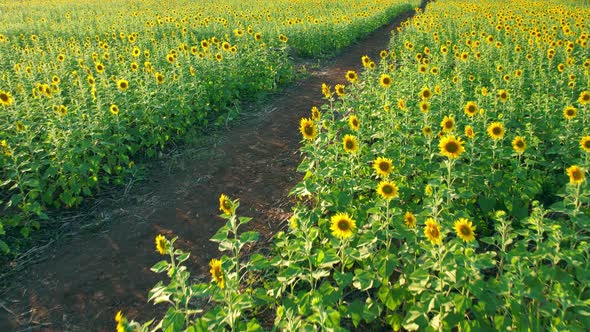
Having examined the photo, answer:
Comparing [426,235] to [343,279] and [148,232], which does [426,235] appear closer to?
[343,279]

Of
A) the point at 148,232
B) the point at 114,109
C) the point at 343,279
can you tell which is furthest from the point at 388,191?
the point at 114,109

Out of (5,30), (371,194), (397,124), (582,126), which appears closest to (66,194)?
(371,194)

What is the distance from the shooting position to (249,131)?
7.56 metres

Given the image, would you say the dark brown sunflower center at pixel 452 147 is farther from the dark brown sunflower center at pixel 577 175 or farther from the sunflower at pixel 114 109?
the sunflower at pixel 114 109

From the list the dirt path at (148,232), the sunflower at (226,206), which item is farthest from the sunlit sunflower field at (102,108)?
the sunflower at (226,206)

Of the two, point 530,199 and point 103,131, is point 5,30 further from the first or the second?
point 530,199

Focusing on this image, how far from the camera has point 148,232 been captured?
472cm

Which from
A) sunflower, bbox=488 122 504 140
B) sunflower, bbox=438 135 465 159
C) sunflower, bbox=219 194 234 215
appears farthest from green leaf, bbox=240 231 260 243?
sunflower, bbox=488 122 504 140

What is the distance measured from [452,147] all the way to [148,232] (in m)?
3.52

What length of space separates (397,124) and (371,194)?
1043 mm

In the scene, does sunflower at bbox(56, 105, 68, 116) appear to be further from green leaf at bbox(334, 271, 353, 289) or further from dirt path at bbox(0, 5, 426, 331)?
green leaf at bbox(334, 271, 353, 289)

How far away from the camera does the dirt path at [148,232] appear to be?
3.62 m

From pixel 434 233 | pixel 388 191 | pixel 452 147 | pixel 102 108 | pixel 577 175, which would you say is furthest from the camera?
pixel 102 108

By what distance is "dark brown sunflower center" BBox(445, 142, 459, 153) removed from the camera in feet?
12.3
